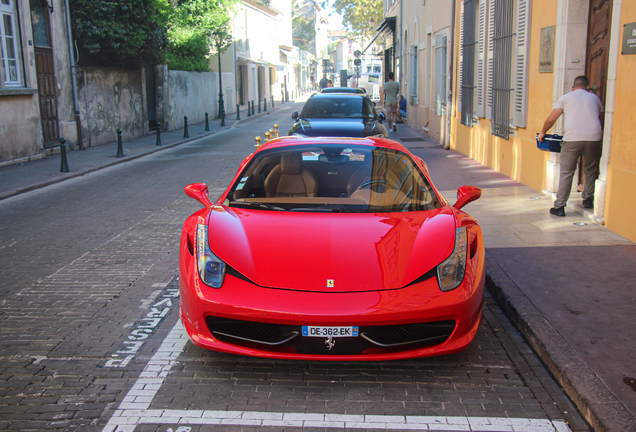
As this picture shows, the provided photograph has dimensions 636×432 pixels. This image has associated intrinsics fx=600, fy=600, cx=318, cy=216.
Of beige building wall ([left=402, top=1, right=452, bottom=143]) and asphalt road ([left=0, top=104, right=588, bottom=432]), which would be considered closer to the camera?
asphalt road ([left=0, top=104, right=588, bottom=432])

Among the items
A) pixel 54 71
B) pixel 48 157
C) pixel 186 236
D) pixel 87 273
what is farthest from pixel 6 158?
pixel 186 236

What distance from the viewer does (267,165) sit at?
17.1ft

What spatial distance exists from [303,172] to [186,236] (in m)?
1.35

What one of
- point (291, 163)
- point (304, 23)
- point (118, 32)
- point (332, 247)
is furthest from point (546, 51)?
point (304, 23)

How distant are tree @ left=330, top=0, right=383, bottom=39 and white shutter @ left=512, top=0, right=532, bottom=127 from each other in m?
49.1

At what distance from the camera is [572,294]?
16.7ft

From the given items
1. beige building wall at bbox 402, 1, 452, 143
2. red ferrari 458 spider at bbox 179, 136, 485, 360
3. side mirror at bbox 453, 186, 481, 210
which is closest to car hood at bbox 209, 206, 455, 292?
red ferrari 458 spider at bbox 179, 136, 485, 360

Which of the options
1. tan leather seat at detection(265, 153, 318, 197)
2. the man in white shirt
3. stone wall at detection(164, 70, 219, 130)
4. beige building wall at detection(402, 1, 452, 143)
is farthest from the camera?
stone wall at detection(164, 70, 219, 130)

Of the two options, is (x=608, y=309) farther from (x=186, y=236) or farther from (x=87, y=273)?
(x=87, y=273)

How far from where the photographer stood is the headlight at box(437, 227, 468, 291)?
3762mm

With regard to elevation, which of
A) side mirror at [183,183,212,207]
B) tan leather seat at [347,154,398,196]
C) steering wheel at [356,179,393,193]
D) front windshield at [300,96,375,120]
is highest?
front windshield at [300,96,375,120]

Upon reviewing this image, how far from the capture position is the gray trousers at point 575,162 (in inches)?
307

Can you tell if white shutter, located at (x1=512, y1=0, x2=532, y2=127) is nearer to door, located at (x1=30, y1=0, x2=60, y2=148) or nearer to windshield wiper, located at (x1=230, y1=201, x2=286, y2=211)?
windshield wiper, located at (x1=230, y1=201, x2=286, y2=211)

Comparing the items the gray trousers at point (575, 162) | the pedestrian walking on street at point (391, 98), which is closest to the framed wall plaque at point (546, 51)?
the gray trousers at point (575, 162)
